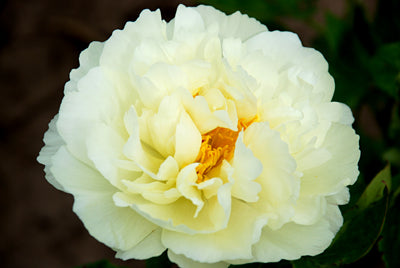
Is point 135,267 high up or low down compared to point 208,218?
down

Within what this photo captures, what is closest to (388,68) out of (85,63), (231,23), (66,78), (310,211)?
(231,23)

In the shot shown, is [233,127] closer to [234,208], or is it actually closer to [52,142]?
[234,208]

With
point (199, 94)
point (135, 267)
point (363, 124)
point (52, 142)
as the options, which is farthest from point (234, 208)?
point (363, 124)

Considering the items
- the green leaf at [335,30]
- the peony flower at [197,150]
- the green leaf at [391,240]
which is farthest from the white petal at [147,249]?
the green leaf at [335,30]

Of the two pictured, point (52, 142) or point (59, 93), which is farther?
point (59, 93)

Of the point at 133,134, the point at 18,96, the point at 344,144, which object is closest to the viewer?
the point at 133,134

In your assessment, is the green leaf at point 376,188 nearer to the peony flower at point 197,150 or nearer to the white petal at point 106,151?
the peony flower at point 197,150
